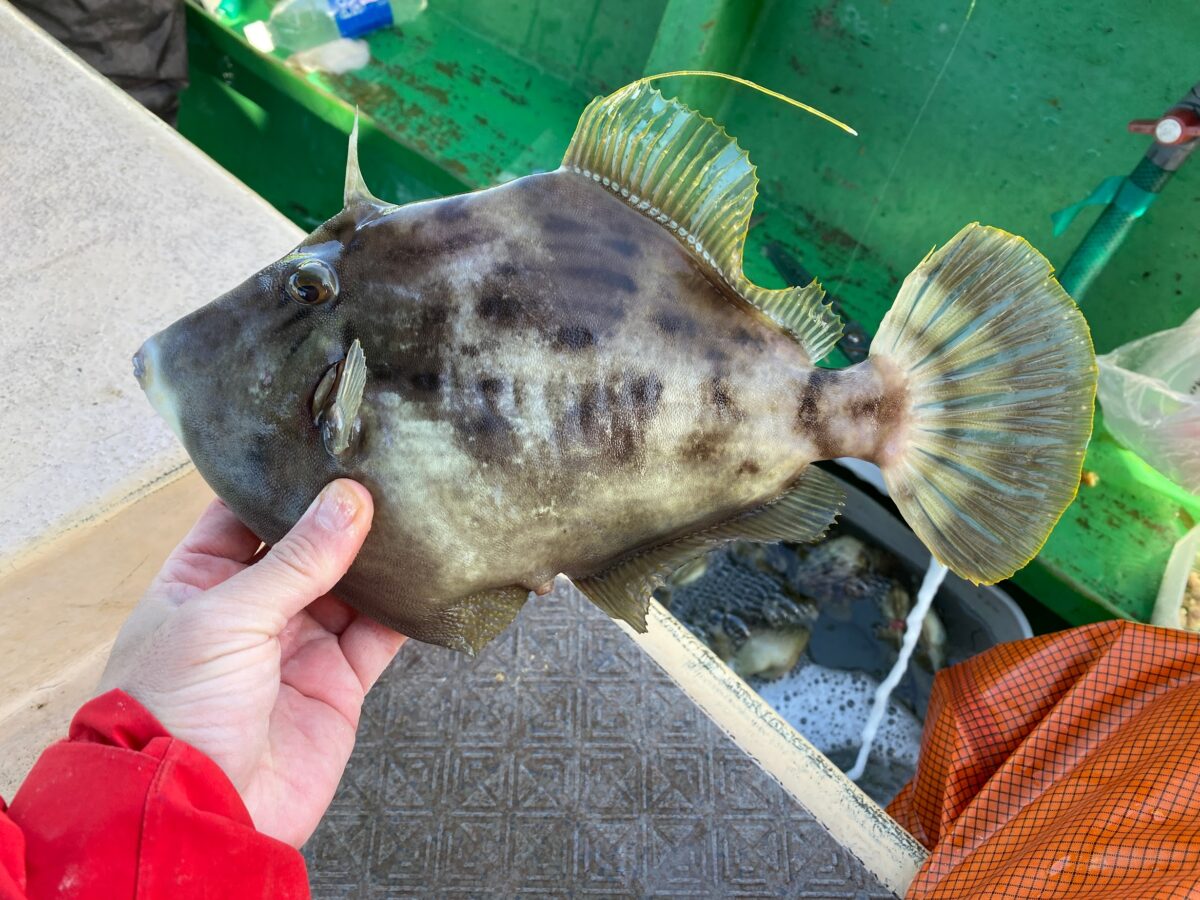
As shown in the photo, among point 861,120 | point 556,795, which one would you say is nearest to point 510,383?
point 556,795

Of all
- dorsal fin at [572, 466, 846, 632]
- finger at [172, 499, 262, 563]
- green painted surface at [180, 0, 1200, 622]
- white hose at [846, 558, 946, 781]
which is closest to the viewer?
dorsal fin at [572, 466, 846, 632]

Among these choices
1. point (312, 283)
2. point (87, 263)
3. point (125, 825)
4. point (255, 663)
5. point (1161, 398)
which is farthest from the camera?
point (1161, 398)

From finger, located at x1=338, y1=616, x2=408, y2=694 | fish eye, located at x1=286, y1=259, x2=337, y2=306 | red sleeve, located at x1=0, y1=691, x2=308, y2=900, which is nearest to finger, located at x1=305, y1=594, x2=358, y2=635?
finger, located at x1=338, y1=616, x2=408, y2=694

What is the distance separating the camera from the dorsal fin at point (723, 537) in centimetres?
132

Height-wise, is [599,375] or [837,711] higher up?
[599,375]

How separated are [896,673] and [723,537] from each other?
2084 mm

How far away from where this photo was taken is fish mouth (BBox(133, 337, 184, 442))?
4.05ft

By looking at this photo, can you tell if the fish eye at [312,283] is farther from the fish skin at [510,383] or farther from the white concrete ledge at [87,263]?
the white concrete ledge at [87,263]

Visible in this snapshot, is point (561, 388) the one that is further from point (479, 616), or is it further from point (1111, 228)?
point (1111, 228)

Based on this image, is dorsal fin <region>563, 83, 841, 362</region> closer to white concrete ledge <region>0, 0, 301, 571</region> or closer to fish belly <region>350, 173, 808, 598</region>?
fish belly <region>350, 173, 808, 598</region>

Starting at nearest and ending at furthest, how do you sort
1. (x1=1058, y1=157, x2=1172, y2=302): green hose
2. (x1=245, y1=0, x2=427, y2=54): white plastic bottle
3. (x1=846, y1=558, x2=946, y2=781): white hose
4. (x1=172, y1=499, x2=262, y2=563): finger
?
1. (x1=172, y1=499, x2=262, y2=563): finger
2. (x1=1058, y1=157, x2=1172, y2=302): green hose
3. (x1=846, y1=558, x2=946, y2=781): white hose
4. (x1=245, y1=0, x2=427, y2=54): white plastic bottle

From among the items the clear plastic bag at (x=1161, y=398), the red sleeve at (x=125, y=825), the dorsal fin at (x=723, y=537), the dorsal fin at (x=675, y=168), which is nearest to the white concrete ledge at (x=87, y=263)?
the red sleeve at (x=125, y=825)

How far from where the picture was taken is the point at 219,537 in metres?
1.61

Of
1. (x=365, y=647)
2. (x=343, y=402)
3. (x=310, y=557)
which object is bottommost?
(x=365, y=647)
